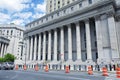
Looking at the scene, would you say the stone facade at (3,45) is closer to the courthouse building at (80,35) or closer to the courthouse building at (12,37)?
the courthouse building at (12,37)

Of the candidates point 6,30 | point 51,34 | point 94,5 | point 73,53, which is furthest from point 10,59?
point 94,5

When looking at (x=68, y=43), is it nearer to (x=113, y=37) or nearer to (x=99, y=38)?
(x=99, y=38)

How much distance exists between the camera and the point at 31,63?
48.0 m

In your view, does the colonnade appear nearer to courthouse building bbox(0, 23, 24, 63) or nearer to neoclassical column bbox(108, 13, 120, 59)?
neoclassical column bbox(108, 13, 120, 59)

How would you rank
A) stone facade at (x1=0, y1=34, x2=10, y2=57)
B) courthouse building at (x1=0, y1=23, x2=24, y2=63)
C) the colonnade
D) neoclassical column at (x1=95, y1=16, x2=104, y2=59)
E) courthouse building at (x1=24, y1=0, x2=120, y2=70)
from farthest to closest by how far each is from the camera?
courthouse building at (x1=0, y1=23, x2=24, y2=63) → stone facade at (x1=0, y1=34, x2=10, y2=57) → the colonnade → neoclassical column at (x1=95, y1=16, x2=104, y2=59) → courthouse building at (x1=24, y1=0, x2=120, y2=70)

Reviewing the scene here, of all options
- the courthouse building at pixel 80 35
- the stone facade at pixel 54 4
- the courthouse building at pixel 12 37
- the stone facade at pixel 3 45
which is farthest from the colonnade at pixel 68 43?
the courthouse building at pixel 12 37

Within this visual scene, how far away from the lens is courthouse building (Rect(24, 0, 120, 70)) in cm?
3075

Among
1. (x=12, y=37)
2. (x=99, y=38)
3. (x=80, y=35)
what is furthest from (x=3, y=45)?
(x=99, y=38)

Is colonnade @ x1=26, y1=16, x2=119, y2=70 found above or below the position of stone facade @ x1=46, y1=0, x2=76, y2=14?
below

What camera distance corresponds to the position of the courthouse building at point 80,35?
30750 millimetres

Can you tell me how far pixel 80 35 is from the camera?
40125mm

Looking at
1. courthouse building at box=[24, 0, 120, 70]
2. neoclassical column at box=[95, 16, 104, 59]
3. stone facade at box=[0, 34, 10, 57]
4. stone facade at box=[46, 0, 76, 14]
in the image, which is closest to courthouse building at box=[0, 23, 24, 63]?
stone facade at box=[0, 34, 10, 57]

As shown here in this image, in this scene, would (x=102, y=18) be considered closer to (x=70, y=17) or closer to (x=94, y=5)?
(x=94, y=5)

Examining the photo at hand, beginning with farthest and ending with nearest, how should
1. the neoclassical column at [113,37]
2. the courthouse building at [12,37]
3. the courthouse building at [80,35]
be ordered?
the courthouse building at [12,37], the courthouse building at [80,35], the neoclassical column at [113,37]
